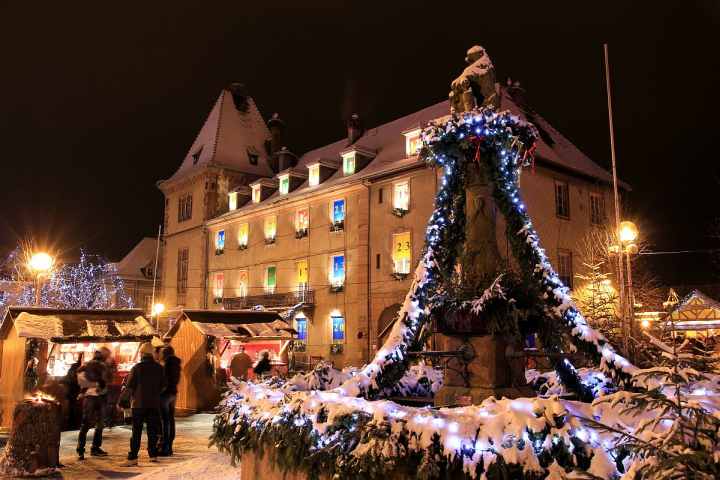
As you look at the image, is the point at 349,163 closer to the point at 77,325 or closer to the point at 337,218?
the point at 337,218

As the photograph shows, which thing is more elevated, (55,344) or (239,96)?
(239,96)

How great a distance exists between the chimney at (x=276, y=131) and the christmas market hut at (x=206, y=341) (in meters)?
29.3

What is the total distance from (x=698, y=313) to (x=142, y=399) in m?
17.9

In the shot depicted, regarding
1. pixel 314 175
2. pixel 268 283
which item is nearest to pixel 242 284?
pixel 268 283

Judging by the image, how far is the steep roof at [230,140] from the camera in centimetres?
4394

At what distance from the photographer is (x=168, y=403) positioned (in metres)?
10.5

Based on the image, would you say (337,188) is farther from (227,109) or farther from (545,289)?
(545,289)

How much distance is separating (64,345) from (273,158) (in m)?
30.8

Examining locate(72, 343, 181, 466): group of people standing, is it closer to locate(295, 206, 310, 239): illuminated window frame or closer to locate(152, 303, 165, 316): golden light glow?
locate(295, 206, 310, 239): illuminated window frame

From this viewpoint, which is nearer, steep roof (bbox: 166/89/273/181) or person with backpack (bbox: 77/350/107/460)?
person with backpack (bbox: 77/350/107/460)

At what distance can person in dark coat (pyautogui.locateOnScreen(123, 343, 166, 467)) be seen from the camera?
31.6 ft

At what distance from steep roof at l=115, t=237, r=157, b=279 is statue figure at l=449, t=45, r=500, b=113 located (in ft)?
172

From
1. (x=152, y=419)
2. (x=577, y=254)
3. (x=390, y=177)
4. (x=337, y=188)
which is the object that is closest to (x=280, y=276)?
(x=337, y=188)

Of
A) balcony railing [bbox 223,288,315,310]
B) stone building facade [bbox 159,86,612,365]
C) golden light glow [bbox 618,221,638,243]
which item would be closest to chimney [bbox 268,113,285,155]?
stone building facade [bbox 159,86,612,365]
